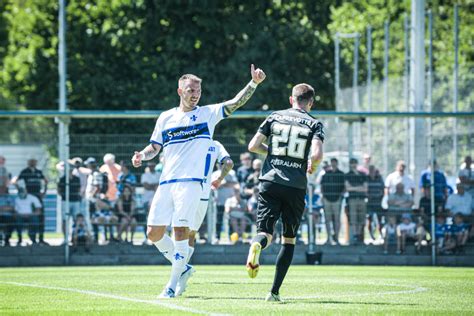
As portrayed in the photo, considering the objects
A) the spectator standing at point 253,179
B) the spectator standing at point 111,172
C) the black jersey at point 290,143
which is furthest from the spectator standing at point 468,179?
the black jersey at point 290,143

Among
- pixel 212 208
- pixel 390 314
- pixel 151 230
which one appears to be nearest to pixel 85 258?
pixel 212 208

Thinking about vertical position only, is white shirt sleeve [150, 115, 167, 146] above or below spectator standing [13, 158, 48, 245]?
above

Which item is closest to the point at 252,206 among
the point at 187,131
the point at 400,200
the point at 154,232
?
the point at 400,200

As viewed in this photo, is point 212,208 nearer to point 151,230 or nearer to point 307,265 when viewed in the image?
point 307,265

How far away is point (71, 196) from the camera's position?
19.3 meters

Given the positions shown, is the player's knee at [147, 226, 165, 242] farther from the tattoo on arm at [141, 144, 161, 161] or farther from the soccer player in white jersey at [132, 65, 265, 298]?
the tattoo on arm at [141, 144, 161, 161]

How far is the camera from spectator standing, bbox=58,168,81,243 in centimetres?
1914

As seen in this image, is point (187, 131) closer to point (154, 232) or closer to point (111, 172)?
point (154, 232)

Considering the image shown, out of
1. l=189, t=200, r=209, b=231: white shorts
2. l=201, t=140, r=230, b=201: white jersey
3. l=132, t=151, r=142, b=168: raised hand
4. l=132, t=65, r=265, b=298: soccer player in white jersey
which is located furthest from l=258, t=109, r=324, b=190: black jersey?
l=189, t=200, r=209, b=231: white shorts

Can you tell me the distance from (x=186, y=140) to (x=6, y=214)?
8826 millimetres

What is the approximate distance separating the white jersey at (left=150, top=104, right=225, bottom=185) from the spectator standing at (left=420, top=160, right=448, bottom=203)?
362 inches

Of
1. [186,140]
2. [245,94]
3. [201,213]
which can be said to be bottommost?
[201,213]

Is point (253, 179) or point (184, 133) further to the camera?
point (253, 179)

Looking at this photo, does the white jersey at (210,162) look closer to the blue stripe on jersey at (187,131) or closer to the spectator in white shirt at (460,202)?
the blue stripe on jersey at (187,131)
